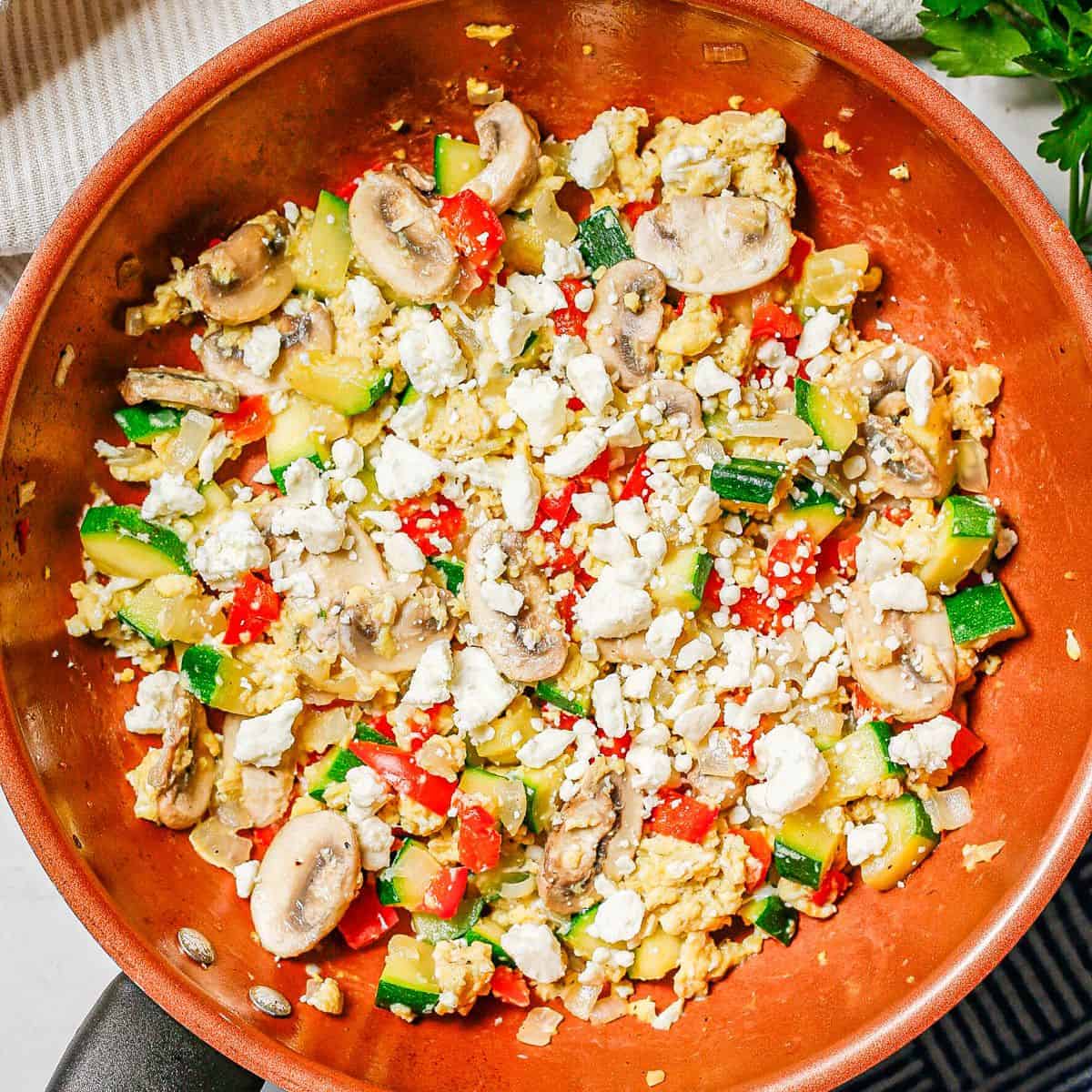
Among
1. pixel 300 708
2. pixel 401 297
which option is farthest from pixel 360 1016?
pixel 401 297

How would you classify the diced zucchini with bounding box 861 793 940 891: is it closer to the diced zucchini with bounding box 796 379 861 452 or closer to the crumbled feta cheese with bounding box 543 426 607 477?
Result: the diced zucchini with bounding box 796 379 861 452

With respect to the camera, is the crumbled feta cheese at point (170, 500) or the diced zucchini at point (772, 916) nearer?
the crumbled feta cheese at point (170, 500)

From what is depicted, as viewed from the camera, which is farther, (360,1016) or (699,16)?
(360,1016)

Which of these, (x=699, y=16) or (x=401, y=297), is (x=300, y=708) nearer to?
(x=401, y=297)

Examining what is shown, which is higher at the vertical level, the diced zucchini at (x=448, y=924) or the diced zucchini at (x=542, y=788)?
the diced zucchini at (x=542, y=788)

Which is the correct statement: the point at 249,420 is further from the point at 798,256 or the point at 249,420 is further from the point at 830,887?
the point at 830,887

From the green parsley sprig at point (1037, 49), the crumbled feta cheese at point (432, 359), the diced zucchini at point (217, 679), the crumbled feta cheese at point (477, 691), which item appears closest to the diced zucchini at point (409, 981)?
the crumbled feta cheese at point (477, 691)

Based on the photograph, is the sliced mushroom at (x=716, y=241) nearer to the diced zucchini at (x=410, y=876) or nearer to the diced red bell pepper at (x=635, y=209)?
the diced red bell pepper at (x=635, y=209)
